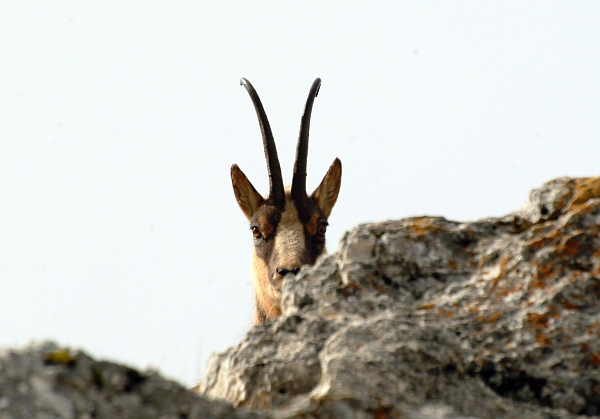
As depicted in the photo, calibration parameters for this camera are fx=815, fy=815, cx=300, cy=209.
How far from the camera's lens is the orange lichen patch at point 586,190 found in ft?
10.3

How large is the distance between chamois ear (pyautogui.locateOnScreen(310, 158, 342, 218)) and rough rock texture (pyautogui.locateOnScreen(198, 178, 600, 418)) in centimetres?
621

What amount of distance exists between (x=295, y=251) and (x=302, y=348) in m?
5.34

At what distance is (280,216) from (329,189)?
1128 millimetres

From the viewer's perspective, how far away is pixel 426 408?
7.69 ft

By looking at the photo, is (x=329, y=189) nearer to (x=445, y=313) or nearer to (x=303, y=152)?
(x=303, y=152)

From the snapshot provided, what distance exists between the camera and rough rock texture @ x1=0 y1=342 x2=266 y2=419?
1.84m

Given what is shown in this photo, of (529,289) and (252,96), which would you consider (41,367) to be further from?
(252,96)

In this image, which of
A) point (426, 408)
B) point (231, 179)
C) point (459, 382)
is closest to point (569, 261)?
point (459, 382)

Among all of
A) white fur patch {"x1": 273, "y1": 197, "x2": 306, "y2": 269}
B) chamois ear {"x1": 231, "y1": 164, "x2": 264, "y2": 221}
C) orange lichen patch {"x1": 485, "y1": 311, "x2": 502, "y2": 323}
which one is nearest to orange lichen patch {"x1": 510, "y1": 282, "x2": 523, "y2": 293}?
orange lichen patch {"x1": 485, "y1": 311, "x2": 502, "y2": 323}

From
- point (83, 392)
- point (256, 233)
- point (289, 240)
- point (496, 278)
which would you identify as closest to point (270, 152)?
point (256, 233)

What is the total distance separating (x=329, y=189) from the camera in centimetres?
964

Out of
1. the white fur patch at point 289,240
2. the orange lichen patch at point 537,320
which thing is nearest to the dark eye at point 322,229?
the white fur patch at point 289,240

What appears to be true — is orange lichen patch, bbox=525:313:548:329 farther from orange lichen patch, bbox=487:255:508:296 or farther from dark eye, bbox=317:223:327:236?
dark eye, bbox=317:223:327:236

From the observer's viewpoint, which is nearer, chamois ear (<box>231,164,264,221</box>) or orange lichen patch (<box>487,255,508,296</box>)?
orange lichen patch (<box>487,255,508,296</box>)
